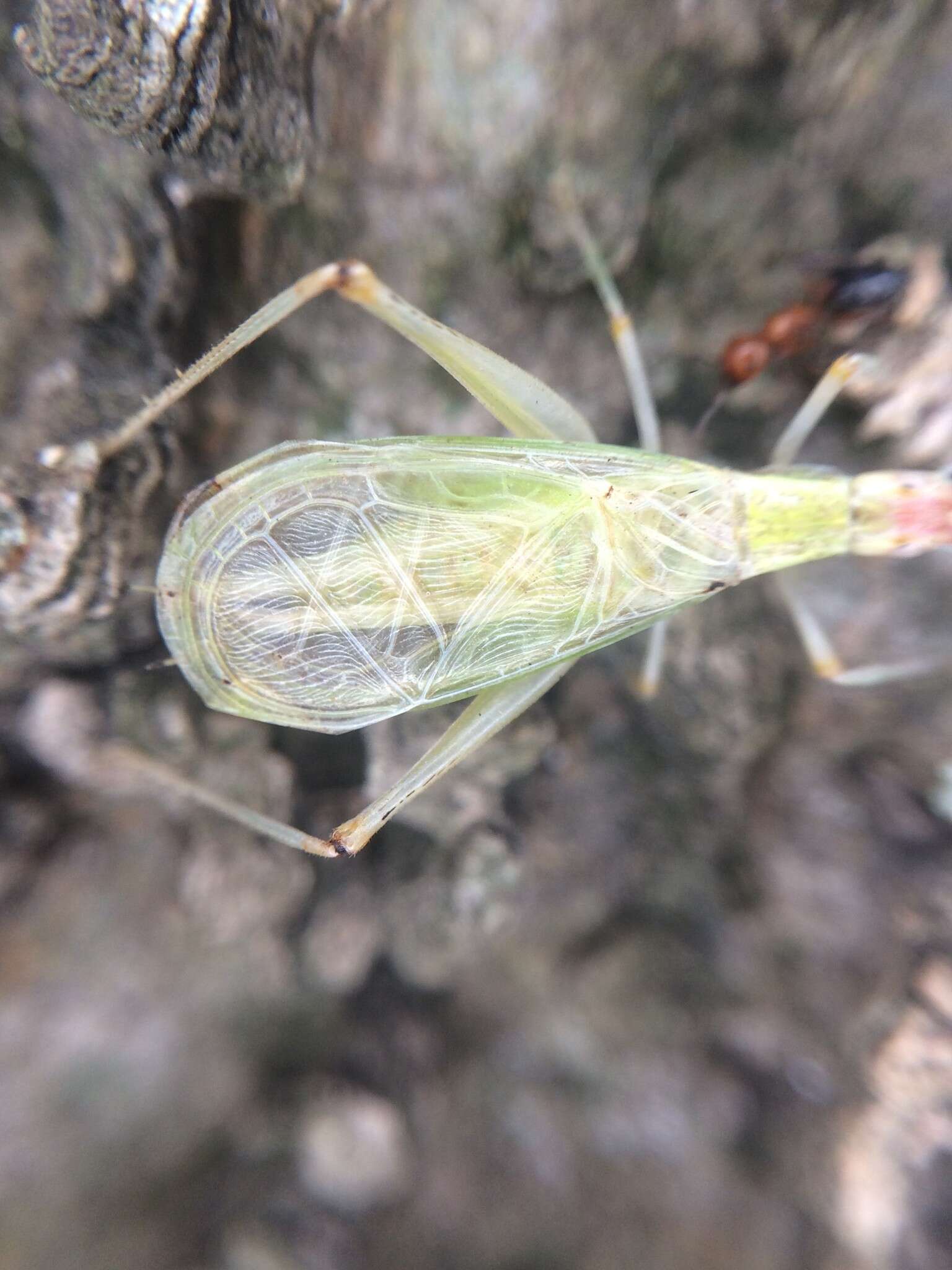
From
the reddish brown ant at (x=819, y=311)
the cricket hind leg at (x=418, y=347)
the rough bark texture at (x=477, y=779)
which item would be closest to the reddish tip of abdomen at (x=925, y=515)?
the rough bark texture at (x=477, y=779)

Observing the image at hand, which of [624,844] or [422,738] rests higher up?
[422,738]

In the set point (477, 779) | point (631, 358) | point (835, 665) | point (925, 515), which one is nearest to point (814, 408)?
point (925, 515)

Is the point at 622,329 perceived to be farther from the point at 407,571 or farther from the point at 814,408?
the point at 407,571

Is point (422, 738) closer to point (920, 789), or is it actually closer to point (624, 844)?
point (624, 844)

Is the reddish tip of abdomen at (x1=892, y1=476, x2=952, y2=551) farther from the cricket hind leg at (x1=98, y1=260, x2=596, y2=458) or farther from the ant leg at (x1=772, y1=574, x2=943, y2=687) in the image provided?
the cricket hind leg at (x1=98, y1=260, x2=596, y2=458)

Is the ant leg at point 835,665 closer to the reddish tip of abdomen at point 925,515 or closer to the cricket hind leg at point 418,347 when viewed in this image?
the reddish tip of abdomen at point 925,515

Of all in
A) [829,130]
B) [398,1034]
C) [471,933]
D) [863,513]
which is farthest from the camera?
[398,1034]

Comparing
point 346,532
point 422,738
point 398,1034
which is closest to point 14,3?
point 346,532
